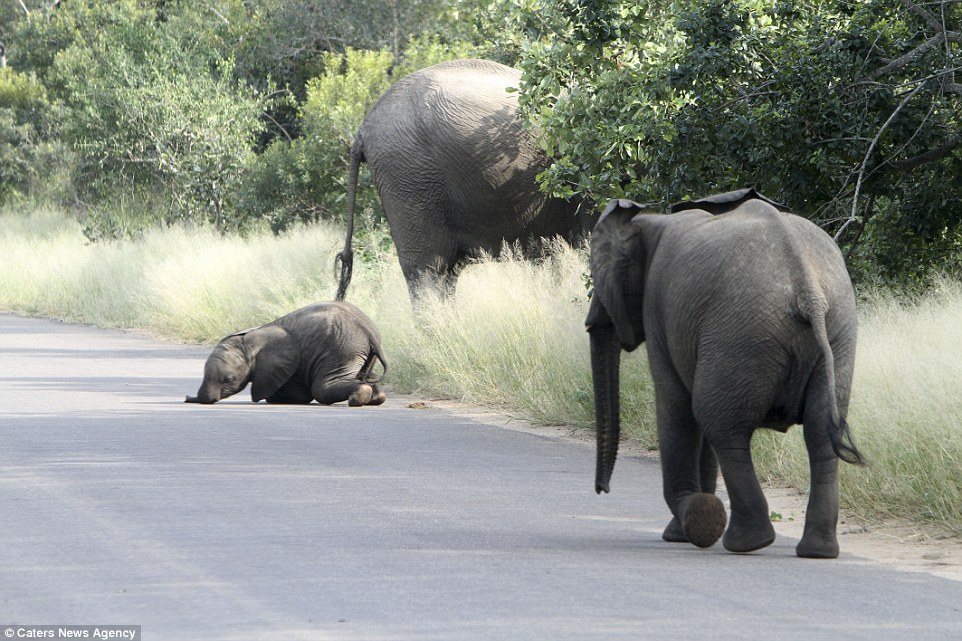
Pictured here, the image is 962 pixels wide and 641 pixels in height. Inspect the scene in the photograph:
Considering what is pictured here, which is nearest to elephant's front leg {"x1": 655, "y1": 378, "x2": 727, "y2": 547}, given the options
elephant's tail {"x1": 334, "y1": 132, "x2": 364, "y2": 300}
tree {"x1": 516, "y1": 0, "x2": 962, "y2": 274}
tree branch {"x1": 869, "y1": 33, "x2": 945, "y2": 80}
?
tree {"x1": 516, "y1": 0, "x2": 962, "y2": 274}

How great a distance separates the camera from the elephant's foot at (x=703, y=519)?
722cm

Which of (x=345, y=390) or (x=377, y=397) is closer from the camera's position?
(x=345, y=390)

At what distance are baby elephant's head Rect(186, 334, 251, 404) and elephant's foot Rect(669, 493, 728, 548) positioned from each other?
23.6 ft

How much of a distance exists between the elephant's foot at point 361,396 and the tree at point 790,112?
8.27 feet

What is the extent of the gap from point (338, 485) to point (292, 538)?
1780 millimetres

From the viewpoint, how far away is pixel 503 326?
14461 millimetres

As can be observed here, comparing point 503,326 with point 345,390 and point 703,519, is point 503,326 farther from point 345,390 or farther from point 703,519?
point 703,519

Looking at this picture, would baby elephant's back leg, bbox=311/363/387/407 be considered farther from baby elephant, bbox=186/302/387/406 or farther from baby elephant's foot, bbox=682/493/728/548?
baby elephant's foot, bbox=682/493/728/548

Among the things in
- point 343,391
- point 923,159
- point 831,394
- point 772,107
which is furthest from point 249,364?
point 831,394

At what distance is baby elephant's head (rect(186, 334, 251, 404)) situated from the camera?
13891mm

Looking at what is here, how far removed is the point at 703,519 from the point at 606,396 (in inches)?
40.9

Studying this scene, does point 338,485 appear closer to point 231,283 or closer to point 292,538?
point 292,538

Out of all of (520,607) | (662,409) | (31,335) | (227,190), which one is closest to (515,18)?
→ (662,409)

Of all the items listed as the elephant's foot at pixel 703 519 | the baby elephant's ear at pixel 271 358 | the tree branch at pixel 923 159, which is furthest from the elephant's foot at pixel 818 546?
the baby elephant's ear at pixel 271 358
